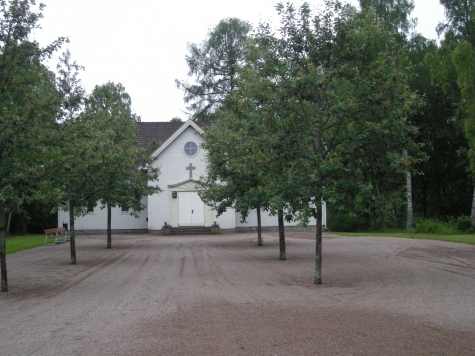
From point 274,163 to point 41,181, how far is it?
18.8 ft

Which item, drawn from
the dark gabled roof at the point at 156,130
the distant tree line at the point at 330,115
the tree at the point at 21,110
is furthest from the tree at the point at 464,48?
the tree at the point at 21,110

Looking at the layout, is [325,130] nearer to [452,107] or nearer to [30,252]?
[30,252]

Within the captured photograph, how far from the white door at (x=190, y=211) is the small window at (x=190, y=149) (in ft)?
9.77

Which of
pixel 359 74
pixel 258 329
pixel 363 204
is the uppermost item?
pixel 359 74

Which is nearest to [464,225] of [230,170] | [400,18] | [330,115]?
[400,18]

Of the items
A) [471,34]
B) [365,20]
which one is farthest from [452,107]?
[365,20]

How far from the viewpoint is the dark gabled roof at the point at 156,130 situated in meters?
42.7

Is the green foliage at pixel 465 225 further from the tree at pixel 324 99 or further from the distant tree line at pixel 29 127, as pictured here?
the distant tree line at pixel 29 127

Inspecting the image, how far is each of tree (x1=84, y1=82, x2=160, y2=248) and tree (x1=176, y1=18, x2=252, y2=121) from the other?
23.5 m

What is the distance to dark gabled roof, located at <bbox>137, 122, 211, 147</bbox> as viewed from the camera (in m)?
42.7

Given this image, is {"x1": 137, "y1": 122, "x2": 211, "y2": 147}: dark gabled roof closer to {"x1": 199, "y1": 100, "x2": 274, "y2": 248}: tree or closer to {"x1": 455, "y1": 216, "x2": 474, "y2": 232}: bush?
{"x1": 199, "y1": 100, "x2": 274, "y2": 248}: tree

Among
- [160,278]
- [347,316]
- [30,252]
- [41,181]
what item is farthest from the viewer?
[30,252]

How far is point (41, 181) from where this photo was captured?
13047 millimetres

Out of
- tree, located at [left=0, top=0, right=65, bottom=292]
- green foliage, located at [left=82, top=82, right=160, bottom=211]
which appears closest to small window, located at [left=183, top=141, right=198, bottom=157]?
green foliage, located at [left=82, top=82, right=160, bottom=211]
